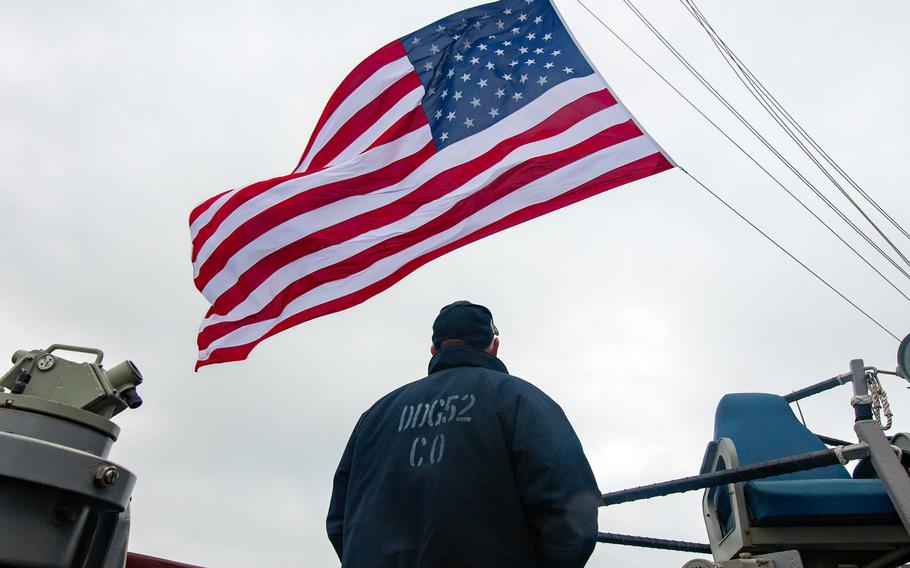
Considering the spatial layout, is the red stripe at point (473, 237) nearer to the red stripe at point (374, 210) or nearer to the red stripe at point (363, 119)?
the red stripe at point (374, 210)

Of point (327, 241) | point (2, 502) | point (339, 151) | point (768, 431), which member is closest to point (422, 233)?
point (327, 241)

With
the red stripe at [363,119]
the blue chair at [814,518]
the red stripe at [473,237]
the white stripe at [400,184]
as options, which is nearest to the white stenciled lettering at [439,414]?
the blue chair at [814,518]

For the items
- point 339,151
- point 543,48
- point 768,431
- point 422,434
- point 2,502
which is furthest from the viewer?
point 339,151

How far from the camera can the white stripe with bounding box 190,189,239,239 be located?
454 cm

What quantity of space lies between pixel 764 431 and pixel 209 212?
332 centimetres

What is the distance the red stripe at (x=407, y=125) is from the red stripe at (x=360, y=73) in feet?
1.43

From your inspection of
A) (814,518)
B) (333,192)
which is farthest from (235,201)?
(814,518)

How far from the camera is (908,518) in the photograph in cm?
296

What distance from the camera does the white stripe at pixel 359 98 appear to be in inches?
179

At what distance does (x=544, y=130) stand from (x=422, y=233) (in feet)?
2.76

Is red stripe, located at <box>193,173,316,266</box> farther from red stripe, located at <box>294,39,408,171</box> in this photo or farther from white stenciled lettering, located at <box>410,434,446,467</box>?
white stenciled lettering, located at <box>410,434,446,467</box>

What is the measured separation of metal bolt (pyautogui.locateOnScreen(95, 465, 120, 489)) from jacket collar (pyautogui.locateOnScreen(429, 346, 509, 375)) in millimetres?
952

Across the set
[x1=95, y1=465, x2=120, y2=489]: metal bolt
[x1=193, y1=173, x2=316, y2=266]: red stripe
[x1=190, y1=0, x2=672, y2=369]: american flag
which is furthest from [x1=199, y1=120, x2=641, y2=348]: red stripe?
[x1=95, y1=465, x2=120, y2=489]: metal bolt

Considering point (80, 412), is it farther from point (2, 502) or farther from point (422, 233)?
point (422, 233)
